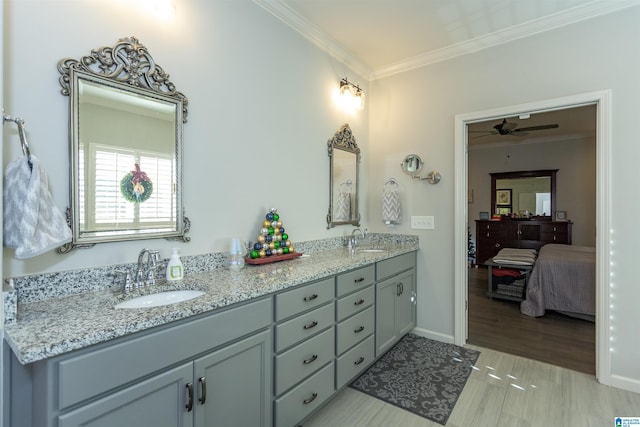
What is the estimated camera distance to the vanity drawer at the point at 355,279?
79.3 inches

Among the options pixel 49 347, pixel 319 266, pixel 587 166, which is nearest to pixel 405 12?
pixel 319 266

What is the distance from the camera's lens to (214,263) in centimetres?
190

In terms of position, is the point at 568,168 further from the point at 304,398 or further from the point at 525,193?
the point at 304,398

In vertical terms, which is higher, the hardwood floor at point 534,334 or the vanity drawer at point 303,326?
the vanity drawer at point 303,326

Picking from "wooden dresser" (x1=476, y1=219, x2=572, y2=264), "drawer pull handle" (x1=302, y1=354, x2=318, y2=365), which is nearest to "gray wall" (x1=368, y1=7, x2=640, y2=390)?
"drawer pull handle" (x1=302, y1=354, x2=318, y2=365)

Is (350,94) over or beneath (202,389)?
over

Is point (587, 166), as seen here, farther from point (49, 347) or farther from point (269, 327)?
point (49, 347)

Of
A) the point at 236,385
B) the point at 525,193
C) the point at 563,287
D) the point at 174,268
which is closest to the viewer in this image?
the point at 236,385

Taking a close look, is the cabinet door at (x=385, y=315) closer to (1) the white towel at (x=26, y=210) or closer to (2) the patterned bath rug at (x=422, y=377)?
(2) the patterned bath rug at (x=422, y=377)

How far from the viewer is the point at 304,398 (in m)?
1.74

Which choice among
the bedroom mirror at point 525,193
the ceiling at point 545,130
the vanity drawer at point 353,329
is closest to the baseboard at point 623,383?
the vanity drawer at point 353,329

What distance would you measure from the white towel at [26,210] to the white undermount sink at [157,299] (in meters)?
0.37

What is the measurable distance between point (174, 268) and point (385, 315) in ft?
5.45

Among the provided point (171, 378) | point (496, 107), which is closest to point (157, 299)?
point (171, 378)
